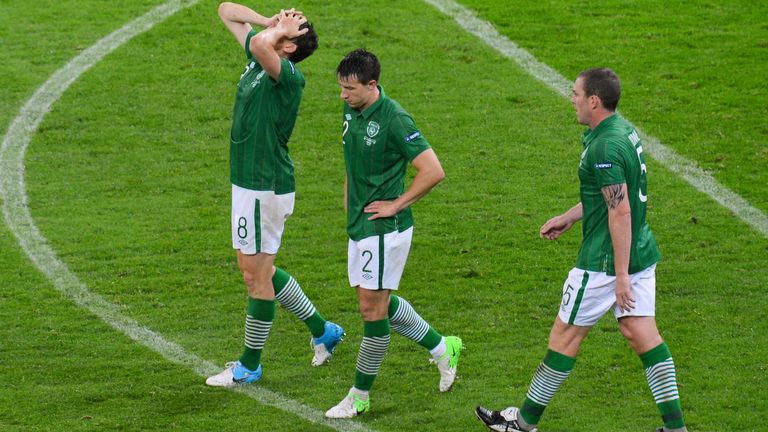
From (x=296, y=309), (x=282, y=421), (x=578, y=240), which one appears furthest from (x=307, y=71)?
(x=282, y=421)

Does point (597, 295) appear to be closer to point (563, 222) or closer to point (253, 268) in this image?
point (563, 222)

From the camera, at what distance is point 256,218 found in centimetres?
809

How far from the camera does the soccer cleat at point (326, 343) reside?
8594mm

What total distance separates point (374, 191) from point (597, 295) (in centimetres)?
146

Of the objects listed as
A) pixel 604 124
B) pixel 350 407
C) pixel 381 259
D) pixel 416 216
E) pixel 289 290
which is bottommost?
pixel 350 407

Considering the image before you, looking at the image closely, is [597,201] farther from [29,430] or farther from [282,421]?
[29,430]

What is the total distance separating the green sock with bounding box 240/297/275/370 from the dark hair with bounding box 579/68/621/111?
2619mm

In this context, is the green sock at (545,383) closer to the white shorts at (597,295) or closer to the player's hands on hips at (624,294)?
the white shorts at (597,295)

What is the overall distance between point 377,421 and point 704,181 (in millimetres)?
5014

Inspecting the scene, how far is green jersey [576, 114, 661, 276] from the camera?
6.85m

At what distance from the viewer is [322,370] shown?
8.53m

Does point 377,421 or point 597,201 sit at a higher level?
point 597,201

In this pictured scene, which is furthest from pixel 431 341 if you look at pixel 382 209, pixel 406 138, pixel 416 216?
pixel 416 216

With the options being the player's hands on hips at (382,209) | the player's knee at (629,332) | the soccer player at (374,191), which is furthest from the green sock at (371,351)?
the player's knee at (629,332)
